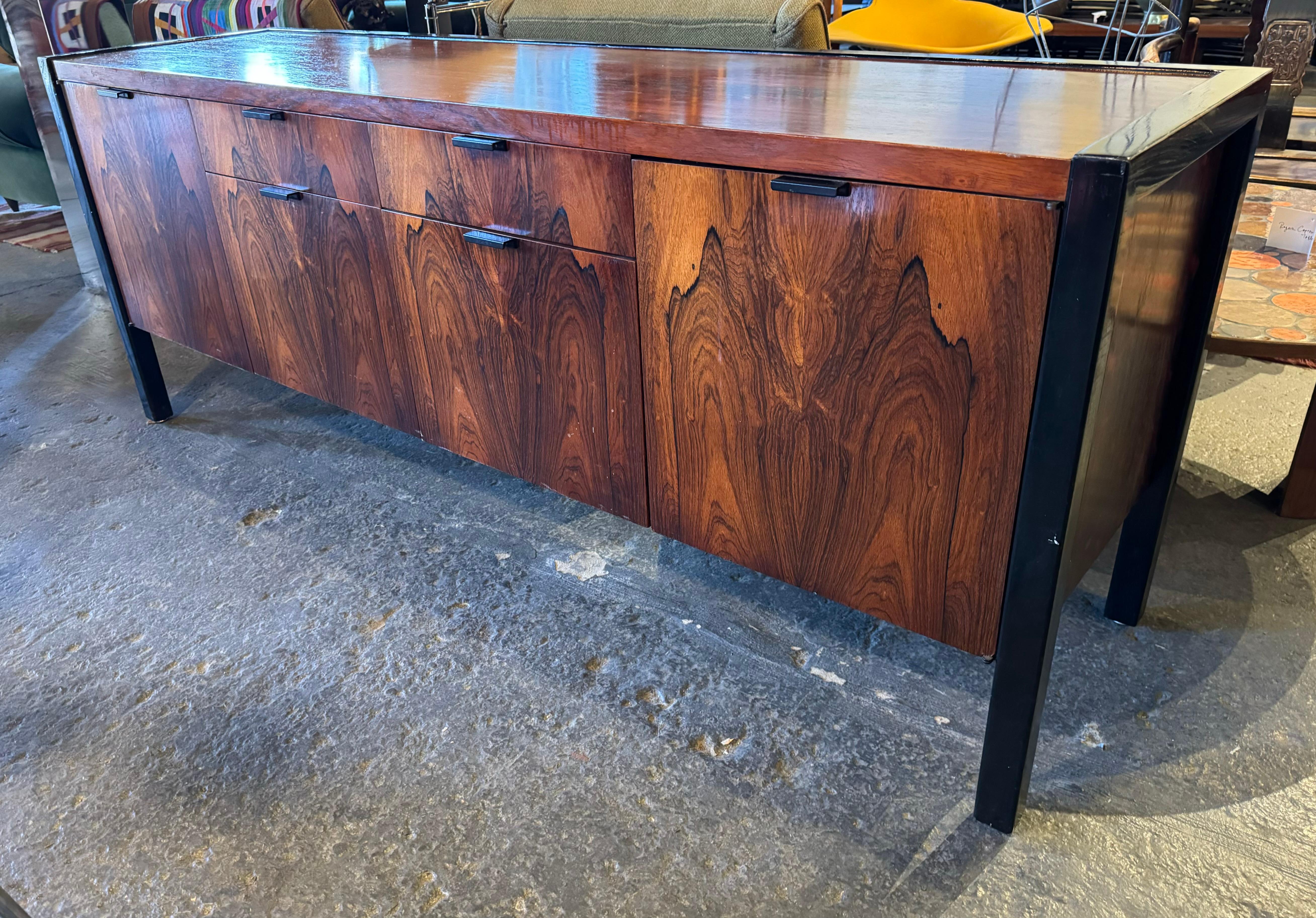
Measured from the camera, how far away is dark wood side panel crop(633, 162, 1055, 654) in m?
0.86

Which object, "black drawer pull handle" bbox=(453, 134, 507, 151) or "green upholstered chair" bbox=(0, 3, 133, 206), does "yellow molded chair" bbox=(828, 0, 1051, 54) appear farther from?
"black drawer pull handle" bbox=(453, 134, 507, 151)

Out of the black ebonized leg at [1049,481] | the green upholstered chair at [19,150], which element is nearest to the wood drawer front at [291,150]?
the black ebonized leg at [1049,481]

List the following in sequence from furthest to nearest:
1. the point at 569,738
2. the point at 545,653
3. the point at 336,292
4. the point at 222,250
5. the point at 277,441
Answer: the point at 277,441
the point at 222,250
the point at 336,292
the point at 545,653
the point at 569,738

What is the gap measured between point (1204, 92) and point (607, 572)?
40.4 inches

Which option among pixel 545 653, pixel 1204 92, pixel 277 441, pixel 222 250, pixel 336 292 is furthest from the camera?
pixel 277 441

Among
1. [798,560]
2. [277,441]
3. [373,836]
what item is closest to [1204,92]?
[798,560]

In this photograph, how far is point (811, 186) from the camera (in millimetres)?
904

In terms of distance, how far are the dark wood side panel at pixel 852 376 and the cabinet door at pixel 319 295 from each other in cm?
54

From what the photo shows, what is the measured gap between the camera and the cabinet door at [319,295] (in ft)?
4.81

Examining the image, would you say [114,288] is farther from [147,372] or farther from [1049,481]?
[1049,481]

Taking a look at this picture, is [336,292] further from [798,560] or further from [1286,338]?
[1286,338]

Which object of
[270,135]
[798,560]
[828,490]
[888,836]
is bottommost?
[888,836]

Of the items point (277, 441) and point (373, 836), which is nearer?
point (373, 836)

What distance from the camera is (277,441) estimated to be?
1.99 m
